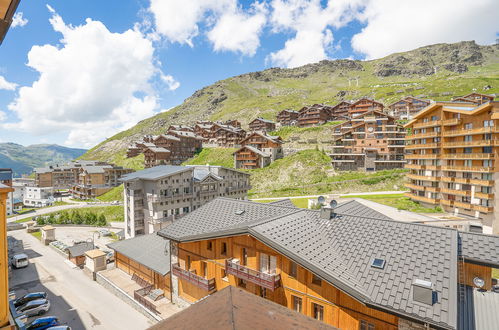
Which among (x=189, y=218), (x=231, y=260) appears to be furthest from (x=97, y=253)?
(x=231, y=260)

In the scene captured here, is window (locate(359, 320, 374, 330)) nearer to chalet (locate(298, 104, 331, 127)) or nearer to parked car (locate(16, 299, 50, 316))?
parked car (locate(16, 299, 50, 316))

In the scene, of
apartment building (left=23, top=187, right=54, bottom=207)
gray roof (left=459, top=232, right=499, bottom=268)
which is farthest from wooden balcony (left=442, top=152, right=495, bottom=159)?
apartment building (left=23, top=187, right=54, bottom=207)

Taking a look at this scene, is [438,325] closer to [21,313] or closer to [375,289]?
[375,289]

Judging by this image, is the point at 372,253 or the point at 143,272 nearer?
the point at 372,253

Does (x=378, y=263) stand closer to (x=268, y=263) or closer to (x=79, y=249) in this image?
(x=268, y=263)

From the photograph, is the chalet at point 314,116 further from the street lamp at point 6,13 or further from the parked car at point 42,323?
the street lamp at point 6,13

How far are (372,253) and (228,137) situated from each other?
102 meters

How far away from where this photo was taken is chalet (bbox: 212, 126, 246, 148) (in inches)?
4385

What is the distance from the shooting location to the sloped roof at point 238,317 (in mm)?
3095

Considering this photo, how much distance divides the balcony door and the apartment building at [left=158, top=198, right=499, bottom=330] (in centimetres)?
7

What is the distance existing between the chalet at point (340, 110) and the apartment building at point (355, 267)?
104 m

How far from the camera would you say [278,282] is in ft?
53.5

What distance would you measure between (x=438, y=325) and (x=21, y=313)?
1334 inches

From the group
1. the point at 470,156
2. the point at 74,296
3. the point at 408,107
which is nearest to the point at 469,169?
the point at 470,156
